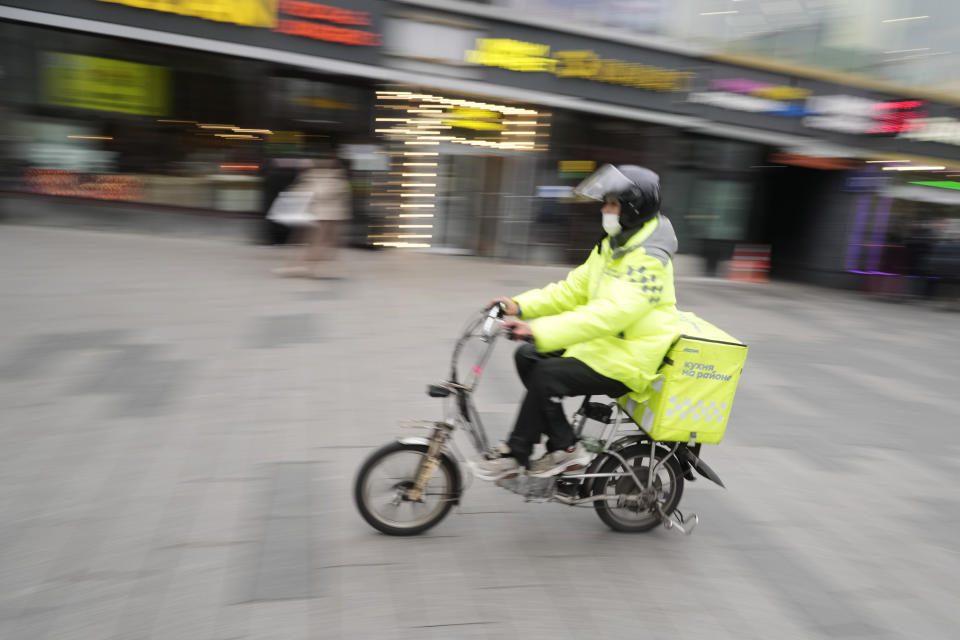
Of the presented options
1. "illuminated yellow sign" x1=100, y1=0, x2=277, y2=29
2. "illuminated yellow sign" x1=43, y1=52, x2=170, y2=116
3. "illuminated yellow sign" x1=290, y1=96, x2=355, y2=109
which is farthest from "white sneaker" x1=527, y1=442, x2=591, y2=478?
"illuminated yellow sign" x1=43, y1=52, x2=170, y2=116

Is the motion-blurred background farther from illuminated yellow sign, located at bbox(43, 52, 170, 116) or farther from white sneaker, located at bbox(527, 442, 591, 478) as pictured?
white sneaker, located at bbox(527, 442, 591, 478)

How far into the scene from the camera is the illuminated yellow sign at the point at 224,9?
A: 10.6 m

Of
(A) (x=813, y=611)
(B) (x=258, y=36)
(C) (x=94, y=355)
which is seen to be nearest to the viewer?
(A) (x=813, y=611)

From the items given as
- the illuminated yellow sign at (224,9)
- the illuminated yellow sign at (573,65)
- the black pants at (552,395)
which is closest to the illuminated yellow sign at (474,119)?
the illuminated yellow sign at (573,65)

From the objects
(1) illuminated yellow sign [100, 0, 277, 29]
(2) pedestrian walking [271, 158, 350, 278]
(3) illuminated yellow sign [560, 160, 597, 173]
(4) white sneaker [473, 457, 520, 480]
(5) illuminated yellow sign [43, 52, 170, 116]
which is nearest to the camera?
(4) white sneaker [473, 457, 520, 480]

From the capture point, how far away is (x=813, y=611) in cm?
350

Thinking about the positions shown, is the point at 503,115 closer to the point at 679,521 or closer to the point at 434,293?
the point at 434,293

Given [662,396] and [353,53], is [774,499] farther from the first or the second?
[353,53]

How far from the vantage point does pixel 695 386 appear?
143 inches

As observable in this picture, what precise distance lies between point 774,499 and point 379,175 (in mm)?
9180

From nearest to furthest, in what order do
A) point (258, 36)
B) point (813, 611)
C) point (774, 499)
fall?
point (813, 611), point (774, 499), point (258, 36)

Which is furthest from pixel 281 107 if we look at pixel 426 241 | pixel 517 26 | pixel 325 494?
pixel 325 494

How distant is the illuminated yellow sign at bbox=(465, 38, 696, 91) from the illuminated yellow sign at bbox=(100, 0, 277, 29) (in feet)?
10.9

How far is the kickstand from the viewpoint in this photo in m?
3.99
